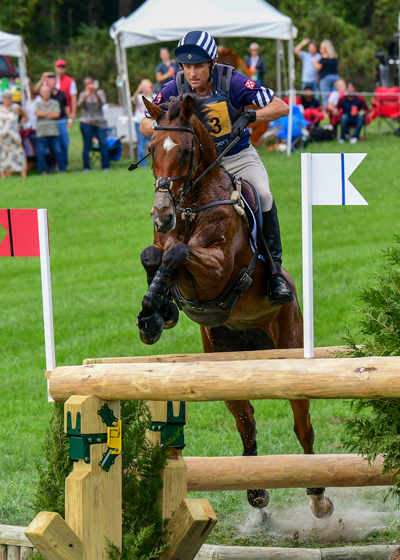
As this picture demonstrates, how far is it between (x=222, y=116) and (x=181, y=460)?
6.05 ft

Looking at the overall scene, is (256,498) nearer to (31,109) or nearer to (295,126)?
(295,126)

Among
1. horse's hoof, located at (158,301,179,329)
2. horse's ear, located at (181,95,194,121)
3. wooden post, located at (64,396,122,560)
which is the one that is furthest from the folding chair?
wooden post, located at (64,396,122,560)

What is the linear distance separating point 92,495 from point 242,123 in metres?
2.14

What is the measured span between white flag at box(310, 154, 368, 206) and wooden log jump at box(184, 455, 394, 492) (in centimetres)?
151

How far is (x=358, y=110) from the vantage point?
16688 mm

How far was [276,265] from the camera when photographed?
464cm

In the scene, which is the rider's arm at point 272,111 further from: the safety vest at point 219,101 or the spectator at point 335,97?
the spectator at point 335,97

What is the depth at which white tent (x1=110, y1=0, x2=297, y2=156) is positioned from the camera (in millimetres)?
15408

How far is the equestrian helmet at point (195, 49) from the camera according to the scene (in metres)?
4.25

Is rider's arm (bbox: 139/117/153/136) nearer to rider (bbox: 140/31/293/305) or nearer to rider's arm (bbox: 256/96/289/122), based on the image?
rider (bbox: 140/31/293/305)

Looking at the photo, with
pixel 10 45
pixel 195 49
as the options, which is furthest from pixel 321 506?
pixel 10 45

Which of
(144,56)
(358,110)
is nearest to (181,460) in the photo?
(358,110)

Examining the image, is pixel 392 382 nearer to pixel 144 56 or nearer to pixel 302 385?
pixel 302 385

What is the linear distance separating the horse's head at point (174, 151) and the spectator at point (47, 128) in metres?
11.6
